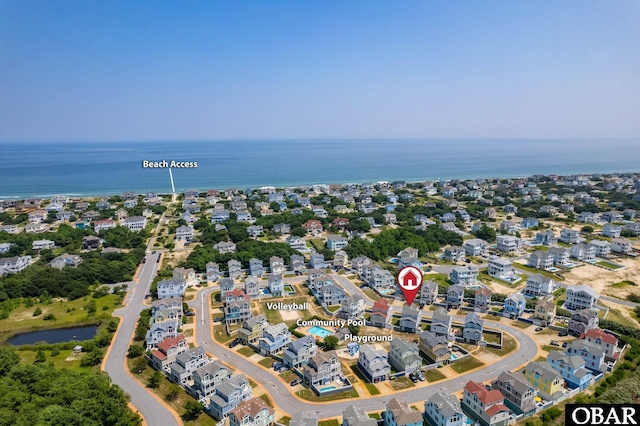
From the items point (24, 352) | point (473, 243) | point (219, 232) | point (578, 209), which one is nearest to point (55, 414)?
point (24, 352)

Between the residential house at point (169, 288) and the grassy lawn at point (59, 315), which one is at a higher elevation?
the residential house at point (169, 288)

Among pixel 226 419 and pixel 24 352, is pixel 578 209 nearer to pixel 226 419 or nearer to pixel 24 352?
pixel 226 419

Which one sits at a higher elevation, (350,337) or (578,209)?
(578,209)

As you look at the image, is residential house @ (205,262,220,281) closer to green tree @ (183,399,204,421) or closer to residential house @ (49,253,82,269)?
residential house @ (49,253,82,269)

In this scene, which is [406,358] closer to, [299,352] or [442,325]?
[442,325]

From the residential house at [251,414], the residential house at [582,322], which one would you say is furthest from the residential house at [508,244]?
the residential house at [251,414]

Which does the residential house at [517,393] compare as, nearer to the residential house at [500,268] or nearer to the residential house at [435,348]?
the residential house at [435,348]

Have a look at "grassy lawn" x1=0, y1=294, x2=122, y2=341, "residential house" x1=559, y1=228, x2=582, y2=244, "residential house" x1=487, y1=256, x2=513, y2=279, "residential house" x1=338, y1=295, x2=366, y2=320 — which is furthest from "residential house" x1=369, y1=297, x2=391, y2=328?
"residential house" x1=559, y1=228, x2=582, y2=244
